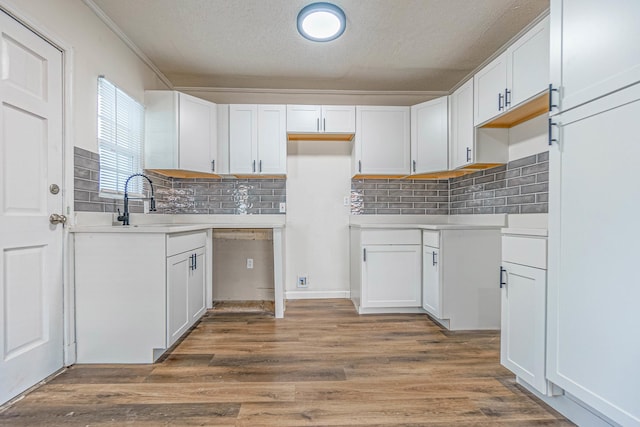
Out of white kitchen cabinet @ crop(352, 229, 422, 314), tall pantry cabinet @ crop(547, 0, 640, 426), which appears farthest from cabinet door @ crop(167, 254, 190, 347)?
tall pantry cabinet @ crop(547, 0, 640, 426)

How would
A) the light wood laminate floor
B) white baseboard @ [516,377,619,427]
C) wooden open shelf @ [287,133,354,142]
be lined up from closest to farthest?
1. white baseboard @ [516,377,619,427]
2. the light wood laminate floor
3. wooden open shelf @ [287,133,354,142]

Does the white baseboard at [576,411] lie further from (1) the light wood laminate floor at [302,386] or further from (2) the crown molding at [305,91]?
(2) the crown molding at [305,91]

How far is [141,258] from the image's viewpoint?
6.79 ft

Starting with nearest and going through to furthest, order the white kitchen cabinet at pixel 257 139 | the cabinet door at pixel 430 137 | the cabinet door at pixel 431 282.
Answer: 1. the cabinet door at pixel 431 282
2. the cabinet door at pixel 430 137
3. the white kitchen cabinet at pixel 257 139

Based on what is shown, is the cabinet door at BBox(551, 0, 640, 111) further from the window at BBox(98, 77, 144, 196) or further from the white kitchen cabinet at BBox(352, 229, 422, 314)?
the window at BBox(98, 77, 144, 196)

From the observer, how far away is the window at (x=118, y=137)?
2352 millimetres

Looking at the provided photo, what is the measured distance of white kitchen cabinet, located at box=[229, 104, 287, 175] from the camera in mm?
3326

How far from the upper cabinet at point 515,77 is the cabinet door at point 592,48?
538 millimetres

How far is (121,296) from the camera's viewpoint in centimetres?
205

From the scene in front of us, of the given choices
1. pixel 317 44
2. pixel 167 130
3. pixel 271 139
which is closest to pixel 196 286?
pixel 167 130

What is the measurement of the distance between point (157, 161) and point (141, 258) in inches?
51.5

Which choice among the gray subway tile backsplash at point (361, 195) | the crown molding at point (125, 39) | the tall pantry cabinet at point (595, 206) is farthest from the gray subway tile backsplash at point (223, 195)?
the tall pantry cabinet at point (595, 206)

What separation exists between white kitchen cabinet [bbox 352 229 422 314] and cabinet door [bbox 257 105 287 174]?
1152 mm

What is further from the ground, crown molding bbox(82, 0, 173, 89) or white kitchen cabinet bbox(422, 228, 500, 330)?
crown molding bbox(82, 0, 173, 89)
